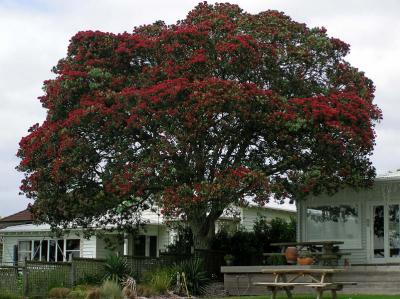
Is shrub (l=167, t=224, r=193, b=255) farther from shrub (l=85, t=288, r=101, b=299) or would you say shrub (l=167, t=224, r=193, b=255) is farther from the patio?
shrub (l=85, t=288, r=101, b=299)

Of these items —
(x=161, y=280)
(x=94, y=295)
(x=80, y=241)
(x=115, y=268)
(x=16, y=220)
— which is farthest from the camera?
(x=16, y=220)

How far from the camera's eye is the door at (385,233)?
2348 centimetres

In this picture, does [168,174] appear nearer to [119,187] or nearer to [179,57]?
[119,187]

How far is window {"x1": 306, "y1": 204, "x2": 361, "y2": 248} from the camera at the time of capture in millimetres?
24344

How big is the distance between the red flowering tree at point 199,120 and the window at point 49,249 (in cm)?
1136

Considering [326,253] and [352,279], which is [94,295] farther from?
[326,253]

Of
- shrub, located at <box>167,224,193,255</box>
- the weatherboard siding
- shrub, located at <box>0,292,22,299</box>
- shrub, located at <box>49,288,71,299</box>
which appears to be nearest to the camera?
shrub, located at <box>0,292,22,299</box>

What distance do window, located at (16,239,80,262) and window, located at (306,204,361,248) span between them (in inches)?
506

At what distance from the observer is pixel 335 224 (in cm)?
2481

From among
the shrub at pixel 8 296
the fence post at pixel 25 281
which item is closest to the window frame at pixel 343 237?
the fence post at pixel 25 281

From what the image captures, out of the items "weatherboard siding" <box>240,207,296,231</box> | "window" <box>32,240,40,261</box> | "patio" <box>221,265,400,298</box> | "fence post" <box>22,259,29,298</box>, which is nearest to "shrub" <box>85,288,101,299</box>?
"fence post" <box>22,259,29,298</box>

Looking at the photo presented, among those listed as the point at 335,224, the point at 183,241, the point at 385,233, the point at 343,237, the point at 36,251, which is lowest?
the point at 36,251

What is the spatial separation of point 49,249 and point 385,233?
1762cm

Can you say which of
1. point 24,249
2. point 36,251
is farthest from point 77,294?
point 24,249
